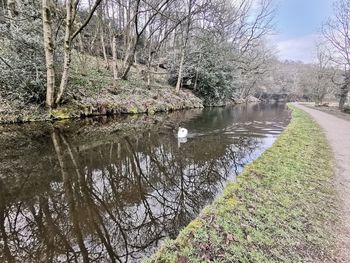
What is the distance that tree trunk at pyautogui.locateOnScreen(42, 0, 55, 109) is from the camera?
998 cm

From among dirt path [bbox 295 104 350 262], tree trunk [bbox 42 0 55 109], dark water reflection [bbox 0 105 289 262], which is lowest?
dark water reflection [bbox 0 105 289 262]

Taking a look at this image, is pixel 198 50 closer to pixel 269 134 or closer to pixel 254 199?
pixel 269 134

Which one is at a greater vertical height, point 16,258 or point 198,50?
point 198,50

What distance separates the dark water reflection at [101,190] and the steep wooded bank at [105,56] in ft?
13.6

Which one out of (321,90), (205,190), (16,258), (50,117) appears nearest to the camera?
(16,258)

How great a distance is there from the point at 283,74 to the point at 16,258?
7906cm

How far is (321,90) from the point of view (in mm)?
38562

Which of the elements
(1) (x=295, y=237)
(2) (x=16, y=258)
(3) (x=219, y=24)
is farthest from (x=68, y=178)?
(3) (x=219, y=24)

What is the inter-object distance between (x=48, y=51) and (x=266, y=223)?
10983 millimetres

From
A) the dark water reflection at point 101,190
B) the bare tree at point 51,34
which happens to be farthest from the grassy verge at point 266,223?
the bare tree at point 51,34

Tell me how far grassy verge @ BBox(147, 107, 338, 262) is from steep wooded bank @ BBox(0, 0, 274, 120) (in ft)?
23.1

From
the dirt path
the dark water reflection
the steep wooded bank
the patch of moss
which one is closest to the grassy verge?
the dirt path

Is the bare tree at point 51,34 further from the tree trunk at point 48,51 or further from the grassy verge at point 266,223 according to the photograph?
the grassy verge at point 266,223

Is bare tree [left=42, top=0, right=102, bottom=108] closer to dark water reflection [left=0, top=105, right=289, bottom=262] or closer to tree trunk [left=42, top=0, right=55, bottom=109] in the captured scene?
tree trunk [left=42, top=0, right=55, bottom=109]
